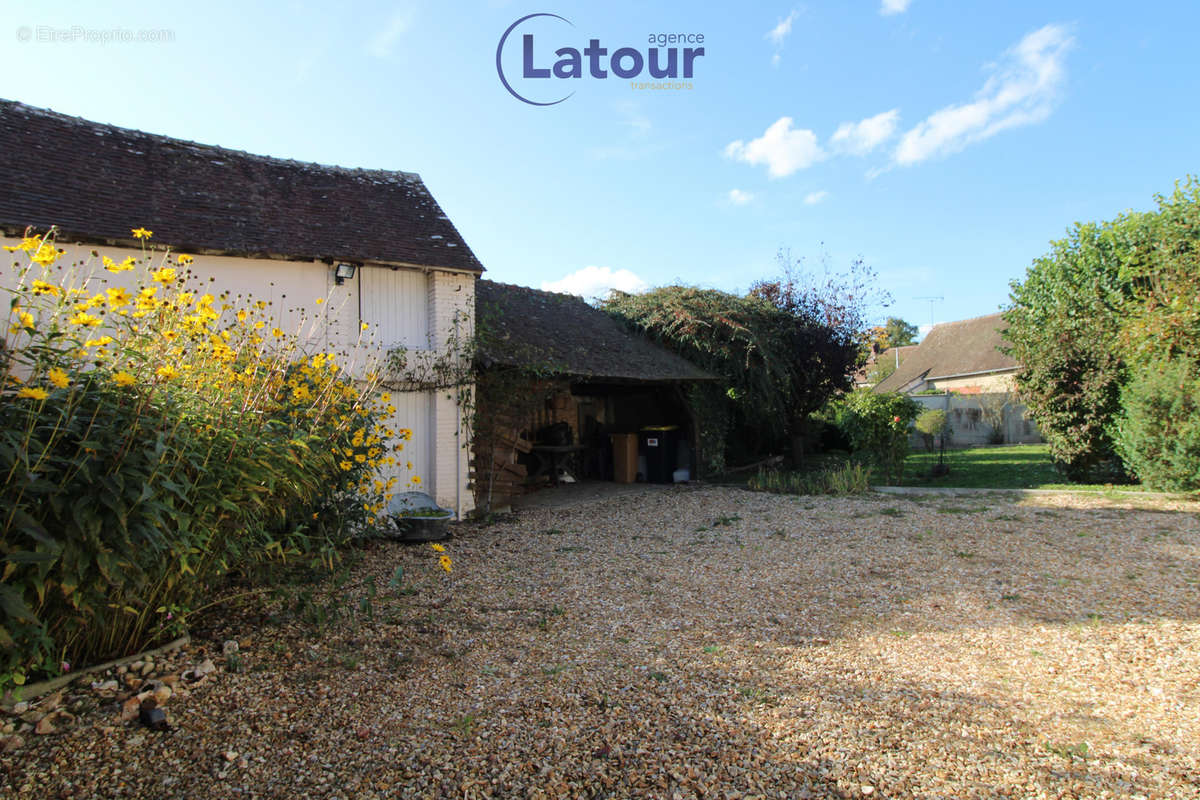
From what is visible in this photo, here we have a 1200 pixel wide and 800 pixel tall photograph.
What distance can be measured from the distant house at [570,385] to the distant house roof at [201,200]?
1779 mm

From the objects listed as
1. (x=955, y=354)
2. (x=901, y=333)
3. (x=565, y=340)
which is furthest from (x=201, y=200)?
(x=901, y=333)

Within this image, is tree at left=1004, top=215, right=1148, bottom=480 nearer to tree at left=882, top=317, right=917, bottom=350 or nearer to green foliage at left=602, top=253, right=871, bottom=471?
green foliage at left=602, top=253, right=871, bottom=471

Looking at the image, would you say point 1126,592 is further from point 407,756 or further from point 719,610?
point 407,756

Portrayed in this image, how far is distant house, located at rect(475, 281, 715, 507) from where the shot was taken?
9242 millimetres

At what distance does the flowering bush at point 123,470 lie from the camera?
7.65 ft

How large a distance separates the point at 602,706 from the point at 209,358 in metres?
2.84

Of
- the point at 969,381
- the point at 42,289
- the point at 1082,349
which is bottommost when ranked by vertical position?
the point at 42,289

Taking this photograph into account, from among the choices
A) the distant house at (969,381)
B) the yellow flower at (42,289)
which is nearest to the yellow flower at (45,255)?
the yellow flower at (42,289)

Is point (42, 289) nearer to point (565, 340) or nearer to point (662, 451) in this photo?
point (565, 340)

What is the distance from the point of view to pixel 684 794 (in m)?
2.36

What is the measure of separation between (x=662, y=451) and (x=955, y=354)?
23629mm

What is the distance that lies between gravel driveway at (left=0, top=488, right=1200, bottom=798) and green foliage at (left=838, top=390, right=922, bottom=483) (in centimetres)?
604

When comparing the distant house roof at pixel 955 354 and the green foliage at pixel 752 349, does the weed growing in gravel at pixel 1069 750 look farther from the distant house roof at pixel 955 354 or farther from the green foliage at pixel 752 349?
the distant house roof at pixel 955 354

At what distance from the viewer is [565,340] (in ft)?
36.3
